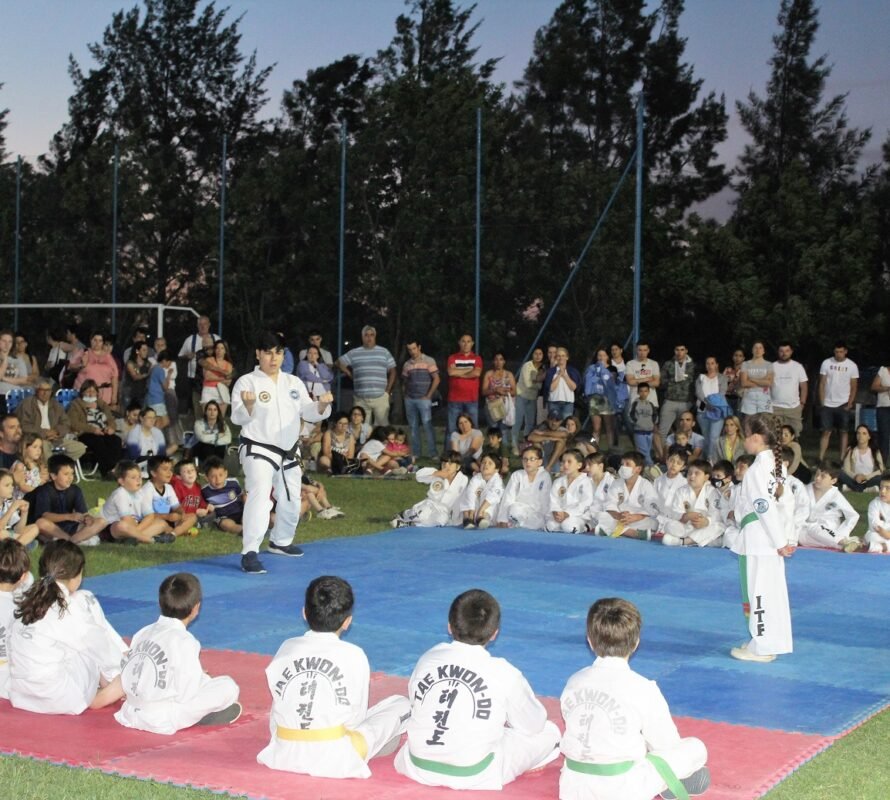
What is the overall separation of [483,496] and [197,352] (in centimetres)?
690

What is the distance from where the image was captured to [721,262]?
2920 centimetres

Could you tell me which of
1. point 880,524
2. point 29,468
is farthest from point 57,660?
point 880,524

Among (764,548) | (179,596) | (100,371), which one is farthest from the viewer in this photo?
(100,371)

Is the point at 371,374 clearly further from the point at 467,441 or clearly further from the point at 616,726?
the point at 616,726

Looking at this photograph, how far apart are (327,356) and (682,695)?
12.0 meters

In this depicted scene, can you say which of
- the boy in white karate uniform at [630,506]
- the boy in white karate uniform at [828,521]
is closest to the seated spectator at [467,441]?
the boy in white karate uniform at [630,506]

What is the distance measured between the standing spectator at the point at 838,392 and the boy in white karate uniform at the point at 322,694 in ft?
41.0

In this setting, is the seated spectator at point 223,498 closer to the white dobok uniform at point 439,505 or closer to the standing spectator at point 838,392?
the white dobok uniform at point 439,505

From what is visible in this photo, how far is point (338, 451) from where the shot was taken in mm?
16938

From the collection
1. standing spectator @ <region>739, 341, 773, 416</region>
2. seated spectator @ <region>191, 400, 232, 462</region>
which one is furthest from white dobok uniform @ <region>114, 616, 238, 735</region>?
standing spectator @ <region>739, 341, 773, 416</region>

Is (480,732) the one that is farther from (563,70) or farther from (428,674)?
(563,70)

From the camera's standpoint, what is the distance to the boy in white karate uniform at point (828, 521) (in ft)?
38.3

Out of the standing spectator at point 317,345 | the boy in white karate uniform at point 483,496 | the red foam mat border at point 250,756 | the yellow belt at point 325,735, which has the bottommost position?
the red foam mat border at point 250,756

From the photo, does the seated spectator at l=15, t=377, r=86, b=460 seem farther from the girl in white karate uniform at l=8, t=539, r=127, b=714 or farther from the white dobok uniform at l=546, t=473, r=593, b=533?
the girl in white karate uniform at l=8, t=539, r=127, b=714
